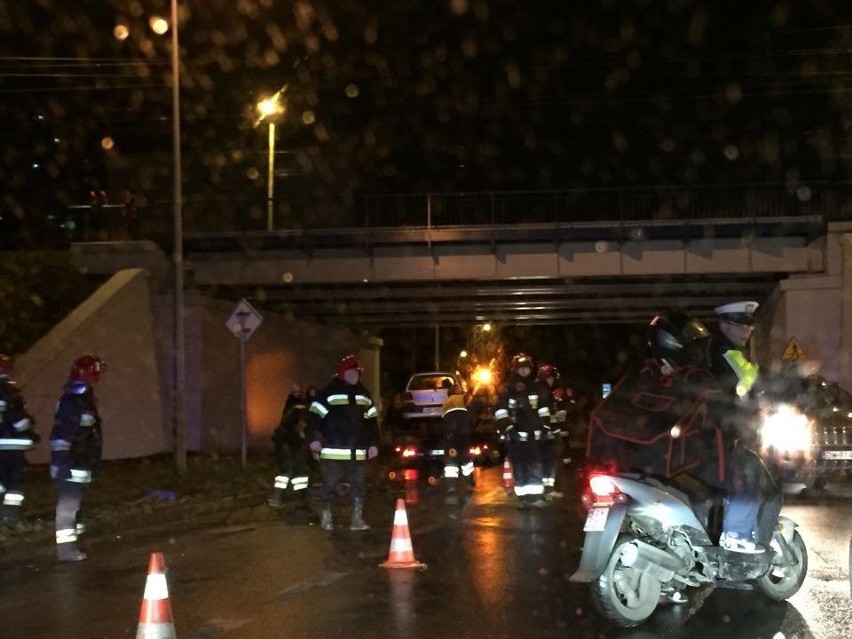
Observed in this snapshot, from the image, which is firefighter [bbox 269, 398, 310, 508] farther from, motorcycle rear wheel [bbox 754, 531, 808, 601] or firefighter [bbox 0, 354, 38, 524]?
motorcycle rear wheel [bbox 754, 531, 808, 601]

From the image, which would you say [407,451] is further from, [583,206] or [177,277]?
[583,206]

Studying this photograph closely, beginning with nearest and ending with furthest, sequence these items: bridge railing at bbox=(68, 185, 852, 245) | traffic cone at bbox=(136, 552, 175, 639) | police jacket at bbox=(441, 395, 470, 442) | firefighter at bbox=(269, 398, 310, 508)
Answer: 1. traffic cone at bbox=(136, 552, 175, 639)
2. firefighter at bbox=(269, 398, 310, 508)
3. police jacket at bbox=(441, 395, 470, 442)
4. bridge railing at bbox=(68, 185, 852, 245)

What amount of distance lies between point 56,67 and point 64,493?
19.8 m

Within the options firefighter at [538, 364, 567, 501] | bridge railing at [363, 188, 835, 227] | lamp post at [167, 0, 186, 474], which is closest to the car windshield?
bridge railing at [363, 188, 835, 227]

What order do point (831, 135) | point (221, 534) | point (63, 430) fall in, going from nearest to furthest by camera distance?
1. point (63, 430)
2. point (221, 534)
3. point (831, 135)

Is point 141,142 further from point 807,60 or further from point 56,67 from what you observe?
point 807,60

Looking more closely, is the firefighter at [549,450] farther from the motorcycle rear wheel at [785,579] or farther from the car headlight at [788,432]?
the motorcycle rear wheel at [785,579]

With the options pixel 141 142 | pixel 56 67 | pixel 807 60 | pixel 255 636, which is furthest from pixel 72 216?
pixel 255 636

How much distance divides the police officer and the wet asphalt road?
0.63 m

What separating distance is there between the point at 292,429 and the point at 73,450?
5442mm

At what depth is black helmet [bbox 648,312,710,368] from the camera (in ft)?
24.3

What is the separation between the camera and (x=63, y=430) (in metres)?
10.5

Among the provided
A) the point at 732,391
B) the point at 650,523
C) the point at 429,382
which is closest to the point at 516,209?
the point at 429,382

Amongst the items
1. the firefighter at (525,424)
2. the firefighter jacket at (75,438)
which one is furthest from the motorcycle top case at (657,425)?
the firefighter at (525,424)
